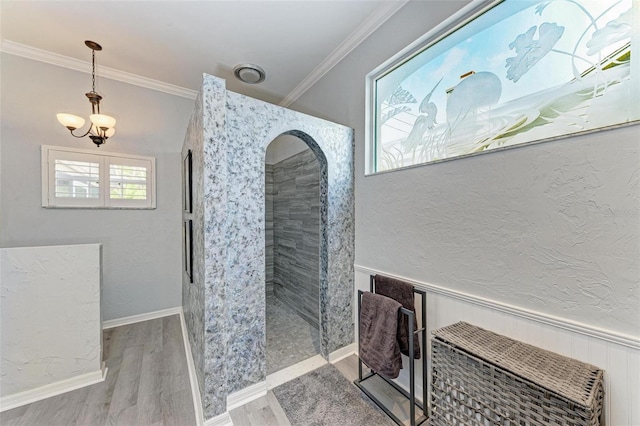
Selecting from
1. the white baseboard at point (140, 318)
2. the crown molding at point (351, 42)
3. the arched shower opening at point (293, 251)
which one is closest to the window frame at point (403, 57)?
the crown molding at point (351, 42)

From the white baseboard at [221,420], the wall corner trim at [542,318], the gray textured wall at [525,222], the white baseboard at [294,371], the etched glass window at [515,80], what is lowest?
the white baseboard at [294,371]

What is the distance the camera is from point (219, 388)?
1482 mm

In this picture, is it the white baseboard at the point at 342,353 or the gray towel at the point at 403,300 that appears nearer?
the gray towel at the point at 403,300

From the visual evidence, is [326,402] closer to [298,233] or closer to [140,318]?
[298,233]

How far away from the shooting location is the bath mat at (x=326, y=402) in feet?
4.90

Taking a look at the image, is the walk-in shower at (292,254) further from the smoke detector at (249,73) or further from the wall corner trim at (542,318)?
the wall corner trim at (542,318)

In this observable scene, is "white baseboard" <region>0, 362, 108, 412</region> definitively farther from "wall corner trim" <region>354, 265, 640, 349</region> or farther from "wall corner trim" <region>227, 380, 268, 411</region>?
"wall corner trim" <region>354, 265, 640, 349</region>

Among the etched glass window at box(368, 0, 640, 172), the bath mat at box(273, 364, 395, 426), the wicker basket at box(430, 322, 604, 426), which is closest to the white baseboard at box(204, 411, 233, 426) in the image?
the bath mat at box(273, 364, 395, 426)

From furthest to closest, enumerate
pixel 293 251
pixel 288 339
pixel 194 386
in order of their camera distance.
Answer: pixel 293 251
pixel 288 339
pixel 194 386

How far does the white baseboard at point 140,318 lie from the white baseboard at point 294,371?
1908 millimetres

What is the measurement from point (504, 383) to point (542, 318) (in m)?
0.37

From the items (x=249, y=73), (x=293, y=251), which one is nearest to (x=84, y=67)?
(x=249, y=73)

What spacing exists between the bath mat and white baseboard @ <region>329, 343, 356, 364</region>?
0.47ft

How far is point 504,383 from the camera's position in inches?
38.3
